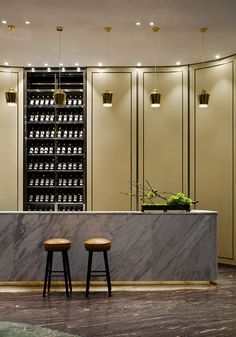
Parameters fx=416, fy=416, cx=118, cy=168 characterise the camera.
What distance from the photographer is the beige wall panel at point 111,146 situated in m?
7.97

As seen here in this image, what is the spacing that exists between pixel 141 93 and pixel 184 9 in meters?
2.76

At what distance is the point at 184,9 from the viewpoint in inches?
209

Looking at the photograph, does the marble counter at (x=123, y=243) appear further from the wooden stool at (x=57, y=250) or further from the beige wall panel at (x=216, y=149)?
the beige wall panel at (x=216, y=149)

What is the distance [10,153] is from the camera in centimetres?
794

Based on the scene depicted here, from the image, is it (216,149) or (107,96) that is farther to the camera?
(216,149)

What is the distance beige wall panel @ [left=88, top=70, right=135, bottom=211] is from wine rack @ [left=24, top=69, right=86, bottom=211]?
0.64ft

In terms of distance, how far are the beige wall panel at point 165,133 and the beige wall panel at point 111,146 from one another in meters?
0.25

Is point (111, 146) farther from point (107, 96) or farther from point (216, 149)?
→ point (216, 149)

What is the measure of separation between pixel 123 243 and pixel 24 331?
2.10m

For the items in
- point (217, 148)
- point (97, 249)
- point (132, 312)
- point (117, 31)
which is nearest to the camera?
point (132, 312)

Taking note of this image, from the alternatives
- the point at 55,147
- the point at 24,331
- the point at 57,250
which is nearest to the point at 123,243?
the point at 57,250

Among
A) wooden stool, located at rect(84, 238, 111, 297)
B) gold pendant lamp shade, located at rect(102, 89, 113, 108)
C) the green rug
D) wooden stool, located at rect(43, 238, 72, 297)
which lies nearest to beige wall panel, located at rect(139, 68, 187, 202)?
gold pendant lamp shade, located at rect(102, 89, 113, 108)

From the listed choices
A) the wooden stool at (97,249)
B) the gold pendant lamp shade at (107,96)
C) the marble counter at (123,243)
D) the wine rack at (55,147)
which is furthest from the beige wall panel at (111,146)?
the wooden stool at (97,249)

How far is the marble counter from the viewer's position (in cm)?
570
